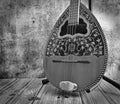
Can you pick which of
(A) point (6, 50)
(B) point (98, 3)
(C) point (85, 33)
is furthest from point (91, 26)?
(A) point (6, 50)

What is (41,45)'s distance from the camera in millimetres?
1434

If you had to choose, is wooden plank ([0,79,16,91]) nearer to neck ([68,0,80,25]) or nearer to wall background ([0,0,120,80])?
wall background ([0,0,120,80])

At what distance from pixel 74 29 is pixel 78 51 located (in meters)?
0.14

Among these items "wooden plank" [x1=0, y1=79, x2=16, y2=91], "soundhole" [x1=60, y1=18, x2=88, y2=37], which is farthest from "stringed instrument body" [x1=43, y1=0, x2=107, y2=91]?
"wooden plank" [x1=0, y1=79, x2=16, y2=91]

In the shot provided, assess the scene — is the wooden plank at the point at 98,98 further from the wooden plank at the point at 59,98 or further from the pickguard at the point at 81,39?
the pickguard at the point at 81,39

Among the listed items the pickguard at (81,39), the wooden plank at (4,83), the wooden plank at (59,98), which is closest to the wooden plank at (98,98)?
the wooden plank at (59,98)

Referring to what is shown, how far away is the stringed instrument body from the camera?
773 mm

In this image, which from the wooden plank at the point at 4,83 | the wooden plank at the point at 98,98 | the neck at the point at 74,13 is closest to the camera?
the wooden plank at the point at 98,98

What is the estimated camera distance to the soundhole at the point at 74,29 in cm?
83

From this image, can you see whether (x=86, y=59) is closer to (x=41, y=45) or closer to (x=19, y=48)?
(x=41, y=45)

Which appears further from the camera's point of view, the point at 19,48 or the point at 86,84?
the point at 19,48

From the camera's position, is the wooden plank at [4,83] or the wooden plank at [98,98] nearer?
the wooden plank at [98,98]

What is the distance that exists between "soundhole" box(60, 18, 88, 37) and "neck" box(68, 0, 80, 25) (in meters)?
0.03

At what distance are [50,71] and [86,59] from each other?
26 centimetres
